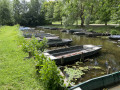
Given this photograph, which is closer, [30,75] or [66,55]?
[30,75]

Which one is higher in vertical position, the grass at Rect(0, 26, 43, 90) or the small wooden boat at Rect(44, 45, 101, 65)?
the grass at Rect(0, 26, 43, 90)

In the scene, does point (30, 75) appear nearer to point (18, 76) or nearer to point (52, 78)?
point (18, 76)

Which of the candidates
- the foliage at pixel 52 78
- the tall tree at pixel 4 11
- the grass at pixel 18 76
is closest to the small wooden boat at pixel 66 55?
the grass at pixel 18 76

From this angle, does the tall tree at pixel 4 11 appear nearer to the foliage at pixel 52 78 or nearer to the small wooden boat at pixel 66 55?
the small wooden boat at pixel 66 55

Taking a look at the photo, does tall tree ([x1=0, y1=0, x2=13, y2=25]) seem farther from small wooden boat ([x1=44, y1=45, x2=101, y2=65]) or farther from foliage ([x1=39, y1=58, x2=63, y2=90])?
foliage ([x1=39, y1=58, x2=63, y2=90])

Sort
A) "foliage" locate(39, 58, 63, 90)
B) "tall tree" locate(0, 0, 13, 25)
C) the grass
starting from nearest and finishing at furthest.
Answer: "foliage" locate(39, 58, 63, 90), the grass, "tall tree" locate(0, 0, 13, 25)

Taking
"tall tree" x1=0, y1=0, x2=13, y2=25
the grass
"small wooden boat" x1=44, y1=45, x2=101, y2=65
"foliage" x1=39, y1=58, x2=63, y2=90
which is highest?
"tall tree" x1=0, y1=0, x2=13, y2=25

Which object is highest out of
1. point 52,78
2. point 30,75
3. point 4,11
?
point 4,11

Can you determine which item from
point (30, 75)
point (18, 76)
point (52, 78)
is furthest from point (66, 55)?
point (52, 78)

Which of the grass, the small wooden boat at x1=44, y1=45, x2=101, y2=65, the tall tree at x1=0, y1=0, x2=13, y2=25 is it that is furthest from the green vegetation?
the tall tree at x1=0, y1=0, x2=13, y2=25

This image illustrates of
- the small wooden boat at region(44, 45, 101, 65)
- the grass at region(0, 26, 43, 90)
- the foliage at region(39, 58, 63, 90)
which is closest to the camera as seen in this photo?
the foliage at region(39, 58, 63, 90)

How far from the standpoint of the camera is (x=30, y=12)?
5934 cm

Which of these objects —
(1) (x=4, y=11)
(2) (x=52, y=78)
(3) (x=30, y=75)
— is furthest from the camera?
(1) (x=4, y=11)

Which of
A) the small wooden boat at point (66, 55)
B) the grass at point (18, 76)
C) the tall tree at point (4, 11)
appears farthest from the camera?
the tall tree at point (4, 11)
